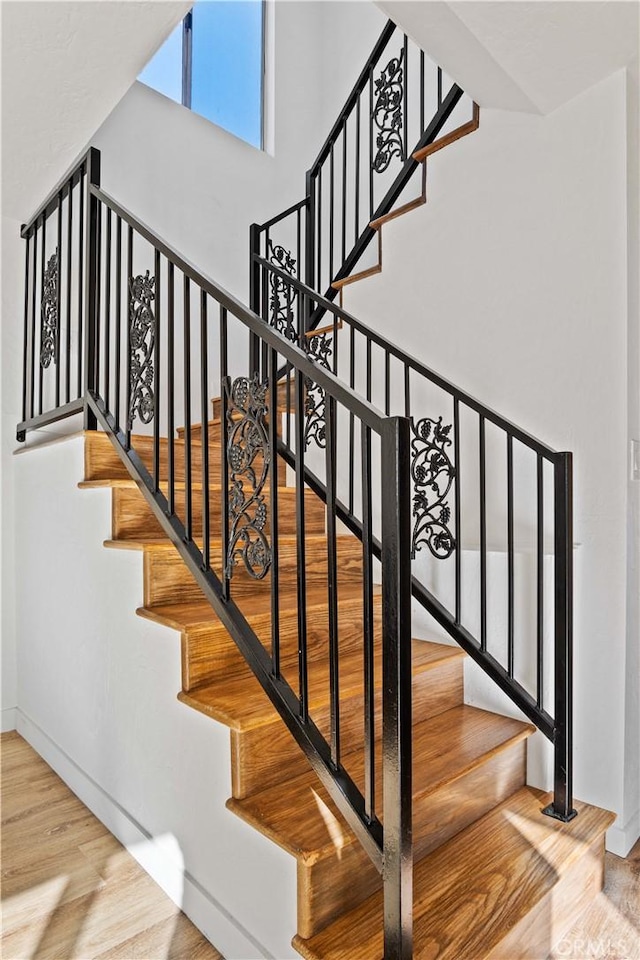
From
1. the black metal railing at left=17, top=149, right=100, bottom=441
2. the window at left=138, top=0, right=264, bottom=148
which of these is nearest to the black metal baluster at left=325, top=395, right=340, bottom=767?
the black metal railing at left=17, top=149, right=100, bottom=441

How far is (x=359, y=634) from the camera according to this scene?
2154mm

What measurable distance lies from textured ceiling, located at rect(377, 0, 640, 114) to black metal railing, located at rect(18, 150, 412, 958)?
106cm

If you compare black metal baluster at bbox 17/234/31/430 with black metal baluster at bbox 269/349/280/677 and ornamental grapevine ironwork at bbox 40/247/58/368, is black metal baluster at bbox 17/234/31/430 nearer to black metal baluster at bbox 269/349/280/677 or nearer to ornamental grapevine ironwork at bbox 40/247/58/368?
ornamental grapevine ironwork at bbox 40/247/58/368

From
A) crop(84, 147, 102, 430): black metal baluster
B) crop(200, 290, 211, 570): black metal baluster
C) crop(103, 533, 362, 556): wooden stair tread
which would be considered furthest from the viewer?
crop(84, 147, 102, 430): black metal baluster

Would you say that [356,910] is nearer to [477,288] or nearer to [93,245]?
[477,288]

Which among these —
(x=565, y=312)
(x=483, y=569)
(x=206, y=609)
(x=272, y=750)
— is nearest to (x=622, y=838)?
(x=483, y=569)

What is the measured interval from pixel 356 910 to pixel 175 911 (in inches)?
22.9

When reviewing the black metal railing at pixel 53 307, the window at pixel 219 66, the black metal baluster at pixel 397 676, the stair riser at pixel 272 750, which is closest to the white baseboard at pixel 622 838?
the stair riser at pixel 272 750

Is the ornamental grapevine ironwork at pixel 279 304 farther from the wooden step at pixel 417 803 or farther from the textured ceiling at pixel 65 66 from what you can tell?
the wooden step at pixel 417 803

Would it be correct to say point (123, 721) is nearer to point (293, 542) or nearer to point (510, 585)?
point (293, 542)

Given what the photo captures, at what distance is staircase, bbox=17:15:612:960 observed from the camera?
3.99 feet

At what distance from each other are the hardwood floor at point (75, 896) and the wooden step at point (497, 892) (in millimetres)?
460

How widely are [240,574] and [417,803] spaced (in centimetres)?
97

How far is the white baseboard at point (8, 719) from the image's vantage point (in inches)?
110
